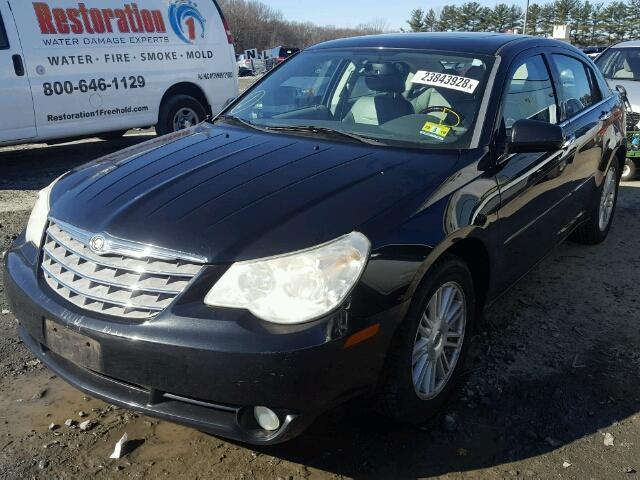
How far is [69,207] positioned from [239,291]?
38.7 inches

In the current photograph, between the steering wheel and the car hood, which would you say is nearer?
the car hood

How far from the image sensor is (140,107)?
873 cm

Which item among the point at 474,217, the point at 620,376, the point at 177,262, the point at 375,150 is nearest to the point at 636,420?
the point at 620,376

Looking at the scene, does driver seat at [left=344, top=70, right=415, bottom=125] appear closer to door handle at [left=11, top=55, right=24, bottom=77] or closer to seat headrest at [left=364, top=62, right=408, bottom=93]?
seat headrest at [left=364, top=62, right=408, bottom=93]

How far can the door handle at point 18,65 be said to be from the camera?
7344 millimetres

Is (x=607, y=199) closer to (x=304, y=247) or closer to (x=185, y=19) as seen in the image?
(x=304, y=247)

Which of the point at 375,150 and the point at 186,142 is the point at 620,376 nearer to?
the point at 375,150

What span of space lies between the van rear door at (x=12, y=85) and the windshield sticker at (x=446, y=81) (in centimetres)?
569

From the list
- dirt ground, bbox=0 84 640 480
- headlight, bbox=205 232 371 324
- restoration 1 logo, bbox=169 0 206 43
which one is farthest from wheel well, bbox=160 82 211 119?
headlight, bbox=205 232 371 324

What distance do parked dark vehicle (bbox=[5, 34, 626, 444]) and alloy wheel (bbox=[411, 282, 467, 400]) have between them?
11mm

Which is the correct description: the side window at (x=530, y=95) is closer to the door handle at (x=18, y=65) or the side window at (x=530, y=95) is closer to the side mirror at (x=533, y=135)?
the side mirror at (x=533, y=135)

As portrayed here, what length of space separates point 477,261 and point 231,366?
4.80 ft

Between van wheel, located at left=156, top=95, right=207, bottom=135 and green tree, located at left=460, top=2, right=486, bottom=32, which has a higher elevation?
van wheel, located at left=156, top=95, right=207, bottom=135

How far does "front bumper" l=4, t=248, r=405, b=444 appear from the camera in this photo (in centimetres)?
209
